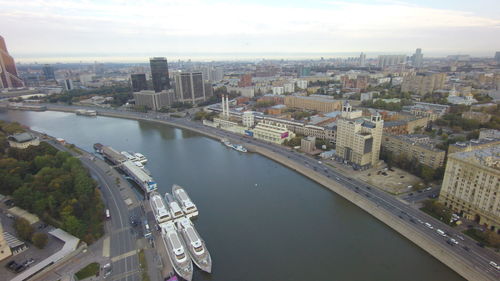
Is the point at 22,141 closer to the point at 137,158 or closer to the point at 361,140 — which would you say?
the point at 137,158

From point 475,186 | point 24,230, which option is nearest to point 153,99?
point 24,230

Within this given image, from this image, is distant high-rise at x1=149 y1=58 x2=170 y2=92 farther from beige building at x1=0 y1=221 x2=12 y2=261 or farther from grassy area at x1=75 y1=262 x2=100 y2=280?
grassy area at x1=75 y1=262 x2=100 y2=280

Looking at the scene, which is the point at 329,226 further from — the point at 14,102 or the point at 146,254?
the point at 14,102

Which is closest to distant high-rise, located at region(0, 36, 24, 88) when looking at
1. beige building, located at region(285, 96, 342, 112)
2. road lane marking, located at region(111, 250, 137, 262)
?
beige building, located at region(285, 96, 342, 112)

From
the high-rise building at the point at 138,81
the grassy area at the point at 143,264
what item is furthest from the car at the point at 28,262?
the high-rise building at the point at 138,81

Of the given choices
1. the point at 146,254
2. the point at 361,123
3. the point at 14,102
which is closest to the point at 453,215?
the point at 361,123
